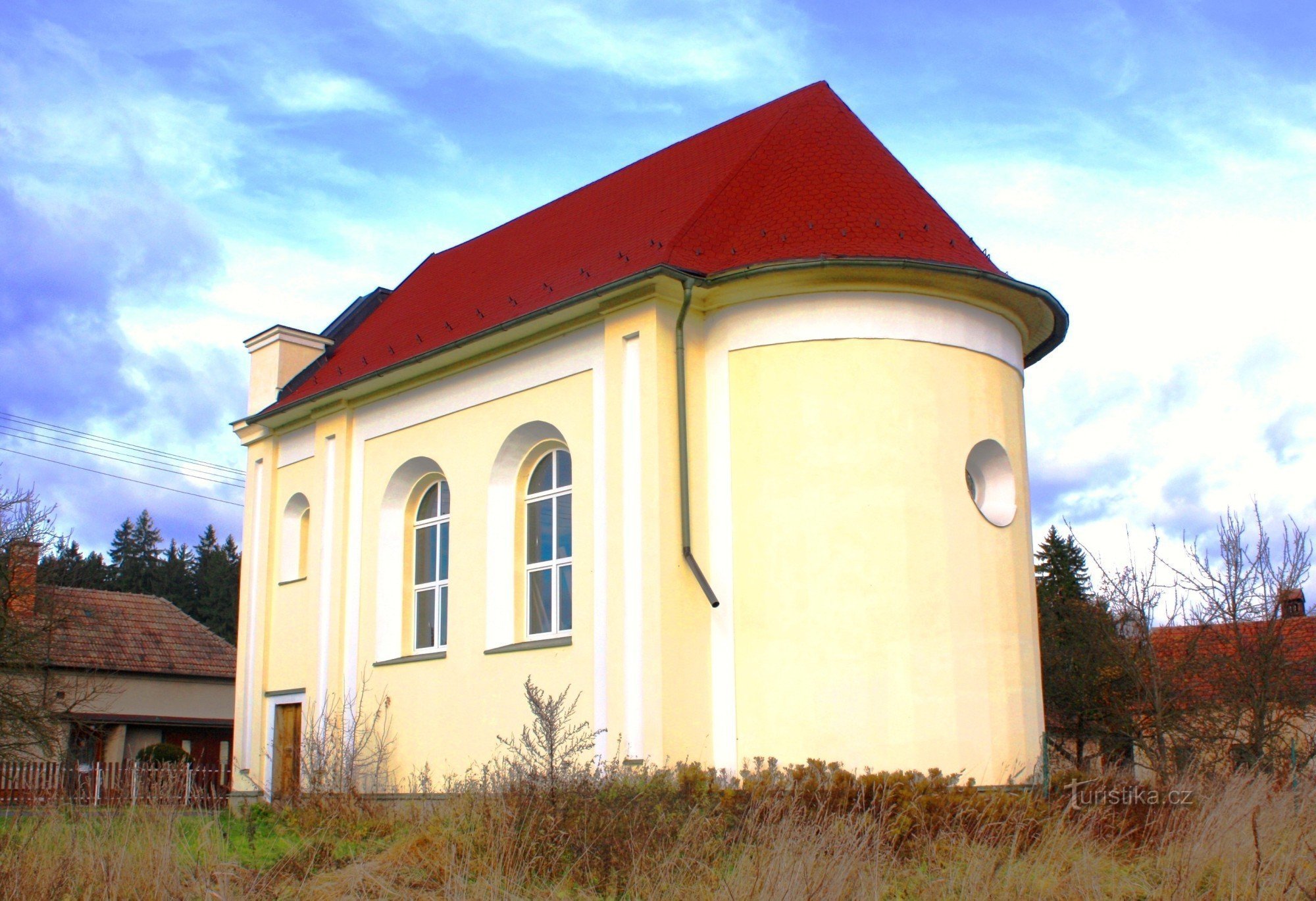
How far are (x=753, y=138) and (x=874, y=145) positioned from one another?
62.1 inches

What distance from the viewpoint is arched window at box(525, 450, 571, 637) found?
14.6 meters

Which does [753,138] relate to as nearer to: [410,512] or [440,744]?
[410,512]

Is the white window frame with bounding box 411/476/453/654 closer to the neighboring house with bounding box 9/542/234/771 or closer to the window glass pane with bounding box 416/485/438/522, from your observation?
the window glass pane with bounding box 416/485/438/522

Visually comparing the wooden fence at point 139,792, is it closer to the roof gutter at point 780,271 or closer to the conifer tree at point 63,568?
the roof gutter at point 780,271

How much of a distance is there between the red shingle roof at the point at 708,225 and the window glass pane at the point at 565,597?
3.12 metres

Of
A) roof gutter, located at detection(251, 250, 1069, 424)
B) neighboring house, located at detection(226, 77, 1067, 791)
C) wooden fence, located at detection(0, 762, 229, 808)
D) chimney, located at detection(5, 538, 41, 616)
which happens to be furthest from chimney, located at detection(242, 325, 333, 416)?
wooden fence, located at detection(0, 762, 229, 808)

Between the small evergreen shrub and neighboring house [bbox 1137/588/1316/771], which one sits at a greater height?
neighboring house [bbox 1137/588/1316/771]

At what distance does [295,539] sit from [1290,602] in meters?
16.3

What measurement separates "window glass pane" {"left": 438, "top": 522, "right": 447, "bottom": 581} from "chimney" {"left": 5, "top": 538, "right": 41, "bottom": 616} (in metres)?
14.0

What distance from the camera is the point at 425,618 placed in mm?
16516

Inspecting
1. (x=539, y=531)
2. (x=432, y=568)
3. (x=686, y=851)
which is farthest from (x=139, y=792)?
(x=432, y=568)

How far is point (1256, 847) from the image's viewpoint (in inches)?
249

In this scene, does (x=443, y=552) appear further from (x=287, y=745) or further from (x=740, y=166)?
(x=740, y=166)

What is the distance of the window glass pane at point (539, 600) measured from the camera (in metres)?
14.7
